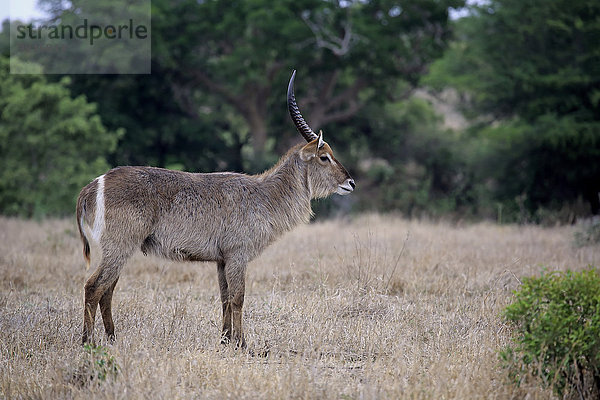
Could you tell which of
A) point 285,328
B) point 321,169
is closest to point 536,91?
point 321,169

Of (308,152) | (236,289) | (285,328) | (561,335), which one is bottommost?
(285,328)

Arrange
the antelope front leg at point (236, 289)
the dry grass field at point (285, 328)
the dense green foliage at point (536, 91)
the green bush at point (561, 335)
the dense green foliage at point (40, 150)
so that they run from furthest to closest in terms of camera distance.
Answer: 1. the dense green foliage at point (536, 91)
2. the dense green foliage at point (40, 150)
3. the antelope front leg at point (236, 289)
4. the dry grass field at point (285, 328)
5. the green bush at point (561, 335)

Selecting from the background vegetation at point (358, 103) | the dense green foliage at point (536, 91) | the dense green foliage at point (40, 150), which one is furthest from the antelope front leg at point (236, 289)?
the dense green foliage at point (536, 91)

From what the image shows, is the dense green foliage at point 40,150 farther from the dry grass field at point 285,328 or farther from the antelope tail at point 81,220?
the antelope tail at point 81,220

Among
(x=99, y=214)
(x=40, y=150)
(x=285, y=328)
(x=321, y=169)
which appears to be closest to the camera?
(x=99, y=214)

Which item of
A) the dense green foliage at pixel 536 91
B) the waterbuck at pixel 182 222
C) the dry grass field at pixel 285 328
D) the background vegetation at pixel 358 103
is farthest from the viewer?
the dense green foliage at pixel 536 91

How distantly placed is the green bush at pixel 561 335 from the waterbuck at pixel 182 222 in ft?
8.10

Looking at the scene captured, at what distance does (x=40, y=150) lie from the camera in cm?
1755

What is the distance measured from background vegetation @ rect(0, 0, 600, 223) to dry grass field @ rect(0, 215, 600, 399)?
7577 mm

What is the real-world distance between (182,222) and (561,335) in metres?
3.41

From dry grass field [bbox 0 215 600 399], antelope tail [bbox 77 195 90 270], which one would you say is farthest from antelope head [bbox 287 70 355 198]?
antelope tail [bbox 77 195 90 270]

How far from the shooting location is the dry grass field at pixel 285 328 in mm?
4484

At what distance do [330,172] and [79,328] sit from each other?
3001 mm

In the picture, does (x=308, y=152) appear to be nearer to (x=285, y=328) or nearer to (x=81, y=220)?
(x=285, y=328)
